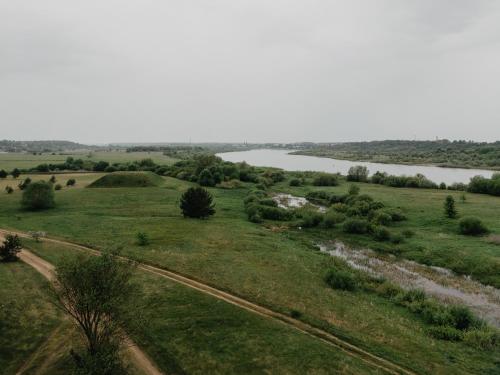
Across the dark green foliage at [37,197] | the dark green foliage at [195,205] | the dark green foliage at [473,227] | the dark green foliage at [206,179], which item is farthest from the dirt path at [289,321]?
the dark green foliage at [206,179]

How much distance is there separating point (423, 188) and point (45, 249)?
7980 cm

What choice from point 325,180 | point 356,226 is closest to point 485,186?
point 325,180

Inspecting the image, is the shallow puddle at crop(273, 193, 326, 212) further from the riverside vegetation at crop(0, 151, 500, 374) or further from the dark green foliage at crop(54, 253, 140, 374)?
the dark green foliage at crop(54, 253, 140, 374)

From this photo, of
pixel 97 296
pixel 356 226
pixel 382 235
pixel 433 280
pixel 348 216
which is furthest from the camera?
pixel 348 216

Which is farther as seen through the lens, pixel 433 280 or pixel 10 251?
pixel 433 280

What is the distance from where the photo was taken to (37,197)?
2018 inches

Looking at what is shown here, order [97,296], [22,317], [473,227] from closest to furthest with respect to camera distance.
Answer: [97,296] < [22,317] < [473,227]

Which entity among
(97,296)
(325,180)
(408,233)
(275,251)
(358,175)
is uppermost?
(358,175)

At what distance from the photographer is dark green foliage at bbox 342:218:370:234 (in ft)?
145

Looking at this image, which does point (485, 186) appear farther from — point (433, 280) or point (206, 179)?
point (206, 179)

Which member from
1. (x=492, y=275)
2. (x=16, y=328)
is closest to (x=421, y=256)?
(x=492, y=275)

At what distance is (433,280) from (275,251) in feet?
50.2

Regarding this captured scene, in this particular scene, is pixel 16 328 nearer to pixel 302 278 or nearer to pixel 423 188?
pixel 302 278

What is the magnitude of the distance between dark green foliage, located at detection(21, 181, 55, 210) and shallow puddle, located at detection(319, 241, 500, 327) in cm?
4500
